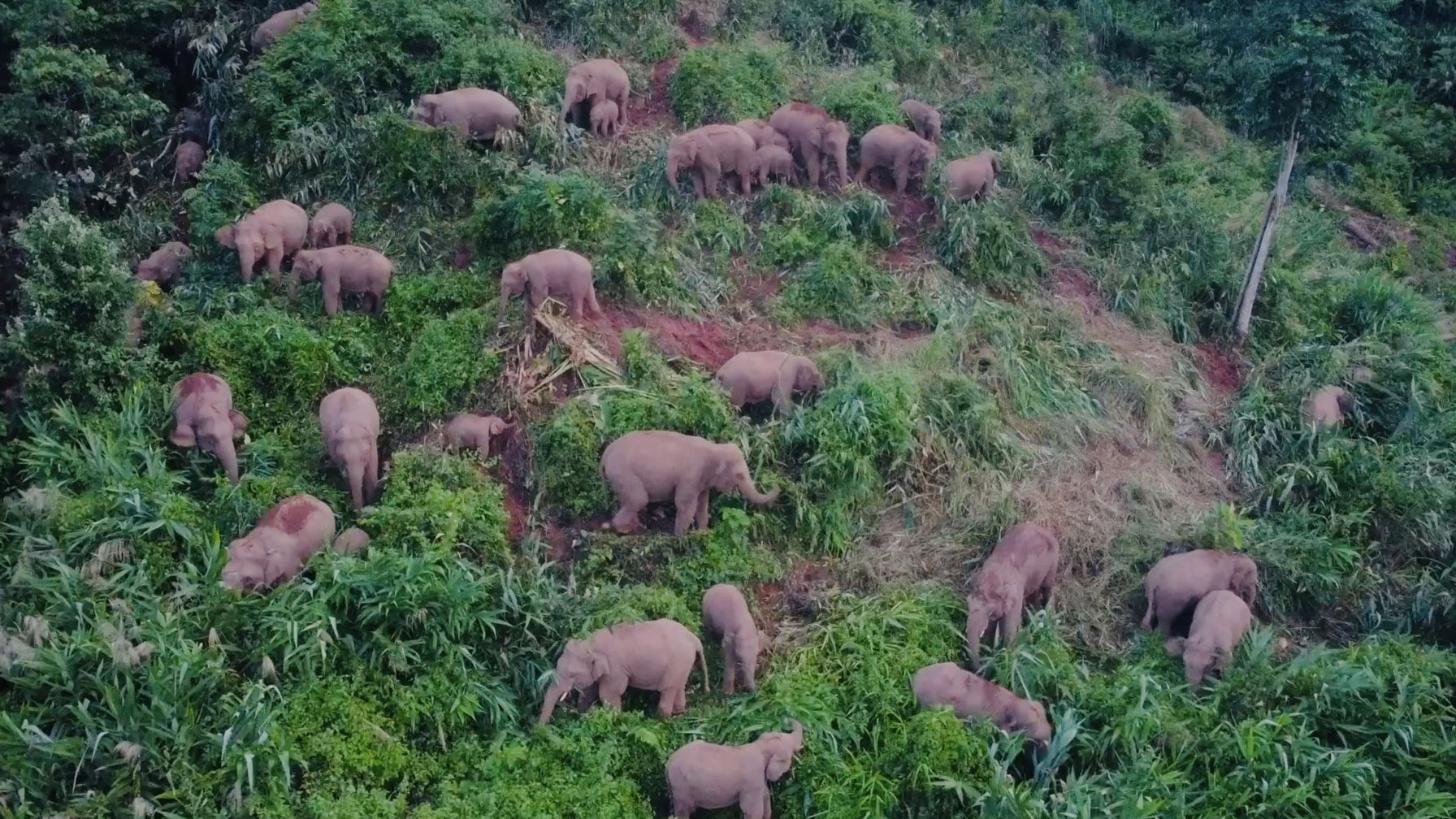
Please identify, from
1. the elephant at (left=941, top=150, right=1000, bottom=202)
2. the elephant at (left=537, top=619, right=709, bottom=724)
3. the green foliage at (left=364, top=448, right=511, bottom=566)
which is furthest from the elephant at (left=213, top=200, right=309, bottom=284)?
the elephant at (left=941, top=150, right=1000, bottom=202)

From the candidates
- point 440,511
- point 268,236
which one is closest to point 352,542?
point 440,511

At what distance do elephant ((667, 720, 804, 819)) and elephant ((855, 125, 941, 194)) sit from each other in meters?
7.38

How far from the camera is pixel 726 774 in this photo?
7.50 m

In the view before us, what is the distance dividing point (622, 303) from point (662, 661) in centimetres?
402

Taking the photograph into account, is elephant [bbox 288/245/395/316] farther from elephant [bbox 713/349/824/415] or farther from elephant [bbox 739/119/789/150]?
elephant [bbox 739/119/789/150]

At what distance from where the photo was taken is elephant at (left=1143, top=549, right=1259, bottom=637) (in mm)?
9297

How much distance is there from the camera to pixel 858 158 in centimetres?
1352

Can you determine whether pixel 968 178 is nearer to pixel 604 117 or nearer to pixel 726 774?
pixel 604 117

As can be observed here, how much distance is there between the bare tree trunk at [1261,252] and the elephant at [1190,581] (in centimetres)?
398

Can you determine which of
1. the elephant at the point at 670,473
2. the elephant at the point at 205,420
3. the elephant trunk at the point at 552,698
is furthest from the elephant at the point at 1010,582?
the elephant at the point at 205,420

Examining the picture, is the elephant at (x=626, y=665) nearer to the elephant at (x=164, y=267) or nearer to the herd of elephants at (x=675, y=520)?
the herd of elephants at (x=675, y=520)

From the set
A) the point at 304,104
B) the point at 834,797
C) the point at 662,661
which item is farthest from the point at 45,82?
the point at 834,797

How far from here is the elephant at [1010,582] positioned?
8.91 meters

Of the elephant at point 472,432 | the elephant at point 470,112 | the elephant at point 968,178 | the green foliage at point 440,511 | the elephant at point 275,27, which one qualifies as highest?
the elephant at point 275,27
